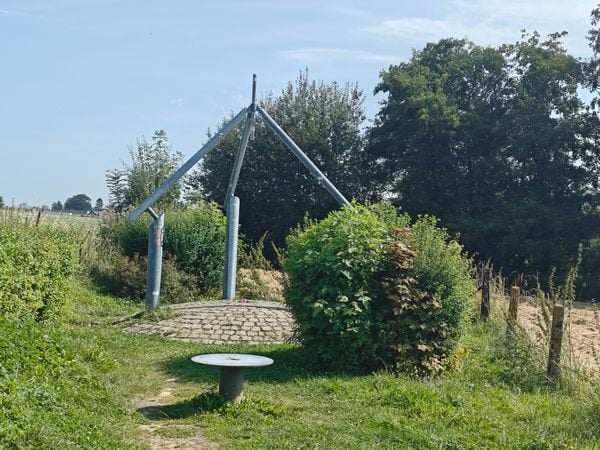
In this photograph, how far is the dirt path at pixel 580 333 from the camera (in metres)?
9.45

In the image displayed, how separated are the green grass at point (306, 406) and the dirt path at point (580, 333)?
19.8 inches

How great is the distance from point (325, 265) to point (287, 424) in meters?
3.09

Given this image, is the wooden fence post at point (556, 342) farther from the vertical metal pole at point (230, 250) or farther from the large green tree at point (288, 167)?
the large green tree at point (288, 167)

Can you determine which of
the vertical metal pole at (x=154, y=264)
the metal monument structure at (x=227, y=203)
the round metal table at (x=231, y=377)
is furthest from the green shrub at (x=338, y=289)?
the vertical metal pole at (x=154, y=264)

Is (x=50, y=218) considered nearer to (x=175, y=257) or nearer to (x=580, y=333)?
(x=175, y=257)

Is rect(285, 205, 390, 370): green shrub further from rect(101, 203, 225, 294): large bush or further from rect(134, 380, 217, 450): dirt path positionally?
rect(101, 203, 225, 294): large bush

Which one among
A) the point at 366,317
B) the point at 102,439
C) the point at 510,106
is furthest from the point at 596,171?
the point at 102,439

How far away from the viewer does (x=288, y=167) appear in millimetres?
30516

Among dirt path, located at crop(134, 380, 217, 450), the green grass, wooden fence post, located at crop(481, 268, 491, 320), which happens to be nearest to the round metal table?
the green grass

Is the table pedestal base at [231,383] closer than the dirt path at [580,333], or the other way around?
the table pedestal base at [231,383]

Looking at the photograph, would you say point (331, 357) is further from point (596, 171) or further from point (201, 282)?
point (596, 171)

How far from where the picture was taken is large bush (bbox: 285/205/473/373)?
959cm

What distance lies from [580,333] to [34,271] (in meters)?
9.64

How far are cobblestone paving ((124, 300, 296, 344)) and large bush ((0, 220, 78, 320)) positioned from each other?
5.28 ft
